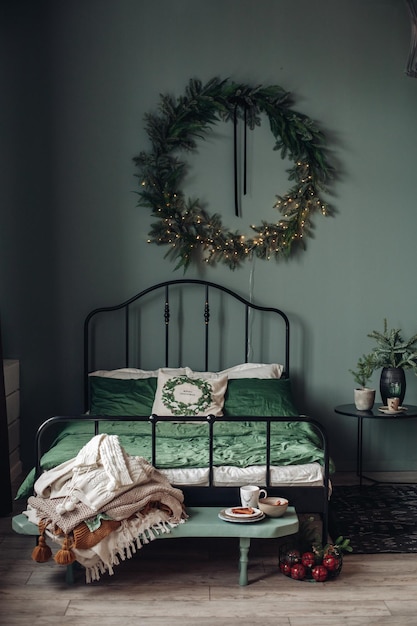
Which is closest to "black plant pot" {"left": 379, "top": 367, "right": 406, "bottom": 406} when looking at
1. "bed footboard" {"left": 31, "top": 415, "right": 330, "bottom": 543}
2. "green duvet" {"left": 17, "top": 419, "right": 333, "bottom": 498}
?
"green duvet" {"left": 17, "top": 419, "right": 333, "bottom": 498}

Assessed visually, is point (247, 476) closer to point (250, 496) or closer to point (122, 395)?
point (250, 496)

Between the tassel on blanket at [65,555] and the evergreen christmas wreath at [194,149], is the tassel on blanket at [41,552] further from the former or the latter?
the evergreen christmas wreath at [194,149]

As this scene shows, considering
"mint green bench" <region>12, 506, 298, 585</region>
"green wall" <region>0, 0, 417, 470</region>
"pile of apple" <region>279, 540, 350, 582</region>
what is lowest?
"pile of apple" <region>279, 540, 350, 582</region>

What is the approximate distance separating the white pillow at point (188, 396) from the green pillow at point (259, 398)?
7 cm

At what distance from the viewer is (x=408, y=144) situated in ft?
16.8

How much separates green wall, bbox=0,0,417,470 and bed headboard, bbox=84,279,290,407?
9cm

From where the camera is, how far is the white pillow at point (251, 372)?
4848mm

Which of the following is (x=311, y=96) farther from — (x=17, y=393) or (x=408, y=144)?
(x=17, y=393)

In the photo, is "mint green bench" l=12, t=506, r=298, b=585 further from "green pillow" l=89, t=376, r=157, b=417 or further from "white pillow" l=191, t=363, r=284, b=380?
"white pillow" l=191, t=363, r=284, b=380

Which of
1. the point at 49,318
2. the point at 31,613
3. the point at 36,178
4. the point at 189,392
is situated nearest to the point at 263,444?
the point at 189,392

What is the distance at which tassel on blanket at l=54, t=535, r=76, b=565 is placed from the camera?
10.1 feet

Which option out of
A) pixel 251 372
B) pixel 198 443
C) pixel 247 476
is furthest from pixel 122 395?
pixel 247 476

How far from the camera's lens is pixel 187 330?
508cm

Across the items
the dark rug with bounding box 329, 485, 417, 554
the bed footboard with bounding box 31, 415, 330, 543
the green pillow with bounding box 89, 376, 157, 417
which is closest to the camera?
the bed footboard with bounding box 31, 415, 330, 543
